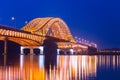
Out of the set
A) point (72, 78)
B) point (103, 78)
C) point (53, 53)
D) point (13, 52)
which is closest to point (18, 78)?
point (72, 78)

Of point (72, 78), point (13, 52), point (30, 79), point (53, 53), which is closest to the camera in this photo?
point (30, 79)

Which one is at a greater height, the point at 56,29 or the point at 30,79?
the point at 56,29

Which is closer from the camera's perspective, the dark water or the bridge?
the dark water

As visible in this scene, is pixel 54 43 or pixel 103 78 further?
pixel 54 43

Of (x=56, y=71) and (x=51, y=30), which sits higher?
(x=51, y=30)

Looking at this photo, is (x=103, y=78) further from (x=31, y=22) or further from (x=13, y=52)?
(x=31, y=22)

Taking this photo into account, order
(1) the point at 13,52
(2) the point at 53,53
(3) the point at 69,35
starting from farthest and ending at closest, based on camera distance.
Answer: (3) the point at 69,35
(2) the point at 53,53
(1) the point at 13,52

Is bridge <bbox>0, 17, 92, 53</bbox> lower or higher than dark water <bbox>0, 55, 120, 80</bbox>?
higher

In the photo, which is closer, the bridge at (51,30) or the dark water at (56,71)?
the dark water at (56,71)

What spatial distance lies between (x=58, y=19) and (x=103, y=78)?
5083 centimetres

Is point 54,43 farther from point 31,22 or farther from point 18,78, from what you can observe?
point 18,78

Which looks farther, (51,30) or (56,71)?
(51,30)

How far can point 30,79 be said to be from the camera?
24562 mm

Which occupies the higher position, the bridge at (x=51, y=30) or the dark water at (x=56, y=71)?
the bridge at (x=51, y=30)
